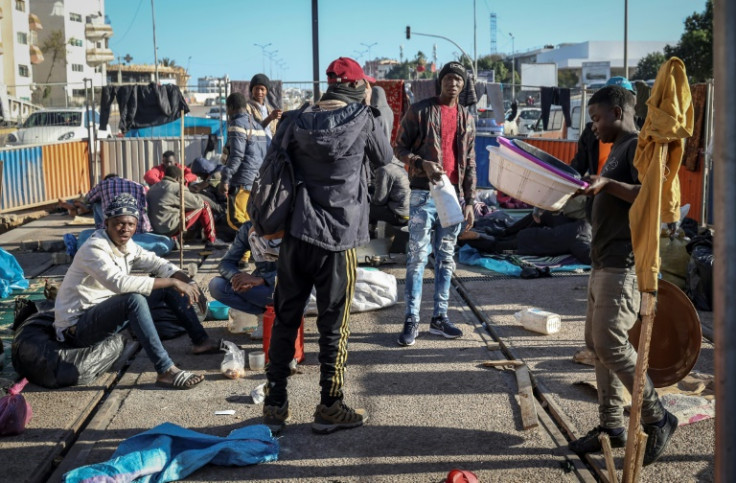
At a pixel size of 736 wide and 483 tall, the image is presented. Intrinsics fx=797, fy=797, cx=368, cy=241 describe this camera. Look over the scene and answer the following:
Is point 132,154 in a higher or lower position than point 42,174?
higher

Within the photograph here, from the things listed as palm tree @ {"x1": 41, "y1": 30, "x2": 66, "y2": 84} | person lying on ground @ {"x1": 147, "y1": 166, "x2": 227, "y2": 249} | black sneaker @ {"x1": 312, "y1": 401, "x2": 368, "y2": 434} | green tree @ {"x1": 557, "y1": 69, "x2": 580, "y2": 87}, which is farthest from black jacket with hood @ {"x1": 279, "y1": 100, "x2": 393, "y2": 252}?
green tree @ {"x1": 557, "y1": 69, "x2": 580, "y2": 87}

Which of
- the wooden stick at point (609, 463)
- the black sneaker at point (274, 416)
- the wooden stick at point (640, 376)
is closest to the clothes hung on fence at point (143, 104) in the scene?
the black sneaker at point (274, 416)

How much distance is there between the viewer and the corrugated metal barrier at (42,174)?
1495 cm

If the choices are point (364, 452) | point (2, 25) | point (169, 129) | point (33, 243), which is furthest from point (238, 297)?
point (2, 25)

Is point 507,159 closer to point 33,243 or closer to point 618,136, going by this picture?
point 618,136

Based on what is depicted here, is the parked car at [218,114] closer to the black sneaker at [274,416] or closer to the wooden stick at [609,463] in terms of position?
the black sneaker at [274,416]

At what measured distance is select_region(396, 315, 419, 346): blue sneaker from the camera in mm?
6145

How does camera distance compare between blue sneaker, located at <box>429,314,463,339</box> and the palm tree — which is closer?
blue sneaker, located at <box>429,314,463,339</box>

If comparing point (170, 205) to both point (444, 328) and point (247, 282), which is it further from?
point (444, 328)

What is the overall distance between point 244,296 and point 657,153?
12.3ft

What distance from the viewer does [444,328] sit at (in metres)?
6.35

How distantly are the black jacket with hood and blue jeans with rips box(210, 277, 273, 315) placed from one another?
192 centimetres

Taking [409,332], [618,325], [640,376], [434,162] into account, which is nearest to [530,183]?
[618,325]

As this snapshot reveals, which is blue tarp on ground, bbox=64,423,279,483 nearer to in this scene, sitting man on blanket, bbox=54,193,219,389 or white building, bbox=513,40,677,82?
sitting man on blanket, bbox=54,193,219,389
